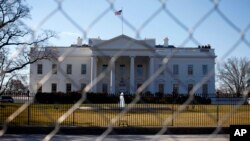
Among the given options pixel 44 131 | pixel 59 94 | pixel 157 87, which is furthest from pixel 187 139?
pixel 157 87

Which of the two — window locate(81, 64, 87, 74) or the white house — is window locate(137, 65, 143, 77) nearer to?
window locate(81, 64, 87, 74)

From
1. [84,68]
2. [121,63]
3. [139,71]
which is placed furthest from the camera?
[139,71]

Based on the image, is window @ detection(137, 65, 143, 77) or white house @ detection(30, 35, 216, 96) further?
window @ detection(137, 65, 143, 77)

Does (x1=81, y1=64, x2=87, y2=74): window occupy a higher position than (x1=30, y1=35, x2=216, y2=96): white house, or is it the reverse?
(x1=81, y1=64, x2=87, y2=74): window

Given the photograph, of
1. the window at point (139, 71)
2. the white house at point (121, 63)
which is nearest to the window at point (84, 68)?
the window at point (139, 71)

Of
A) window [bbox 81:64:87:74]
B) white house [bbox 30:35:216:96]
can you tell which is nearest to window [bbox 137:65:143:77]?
window [bbox 81:64:87:74]

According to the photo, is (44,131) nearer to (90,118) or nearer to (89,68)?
(90,118)

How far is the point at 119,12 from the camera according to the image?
1834 millimetres

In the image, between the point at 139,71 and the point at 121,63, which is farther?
the point at 139,71

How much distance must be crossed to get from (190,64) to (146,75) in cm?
523

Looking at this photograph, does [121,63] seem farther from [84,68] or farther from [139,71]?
[139,71]

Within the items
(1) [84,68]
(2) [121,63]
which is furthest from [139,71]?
(2) [121,63]

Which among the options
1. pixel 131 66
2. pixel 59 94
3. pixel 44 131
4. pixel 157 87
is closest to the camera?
pixel 44 131

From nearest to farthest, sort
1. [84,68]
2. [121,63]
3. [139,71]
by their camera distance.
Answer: [121,63]
[84,68]
[139,71]
